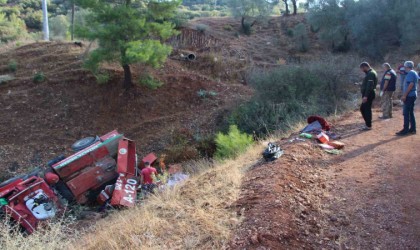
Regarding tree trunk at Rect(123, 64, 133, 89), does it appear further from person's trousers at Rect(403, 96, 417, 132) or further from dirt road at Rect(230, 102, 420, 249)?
person's trousers at Rect(403, 96, 417, 132)

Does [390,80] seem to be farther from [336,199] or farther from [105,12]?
[105,12]

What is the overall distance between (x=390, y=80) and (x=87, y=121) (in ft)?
37.5

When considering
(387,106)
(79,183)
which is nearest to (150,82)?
(79,183)

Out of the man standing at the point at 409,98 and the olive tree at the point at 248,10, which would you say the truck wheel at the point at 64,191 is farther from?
the olive tree at the point at 248,10

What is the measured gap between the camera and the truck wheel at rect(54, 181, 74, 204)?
1078cm

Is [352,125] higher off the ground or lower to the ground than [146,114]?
higher

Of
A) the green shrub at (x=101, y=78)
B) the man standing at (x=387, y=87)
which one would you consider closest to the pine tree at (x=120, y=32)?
the green shrub at (x=101, y=78)

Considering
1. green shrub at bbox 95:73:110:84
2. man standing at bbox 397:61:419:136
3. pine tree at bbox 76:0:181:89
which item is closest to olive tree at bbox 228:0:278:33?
green shrub at bbox 95:73:110:84

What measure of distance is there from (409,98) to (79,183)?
8870 mm

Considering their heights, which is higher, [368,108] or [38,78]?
[368,108]

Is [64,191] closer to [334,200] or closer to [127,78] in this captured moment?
[334,200]

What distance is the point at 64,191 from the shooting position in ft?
35.4

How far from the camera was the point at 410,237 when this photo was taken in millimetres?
5016

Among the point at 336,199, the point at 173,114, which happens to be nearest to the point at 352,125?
the point at 336,199
